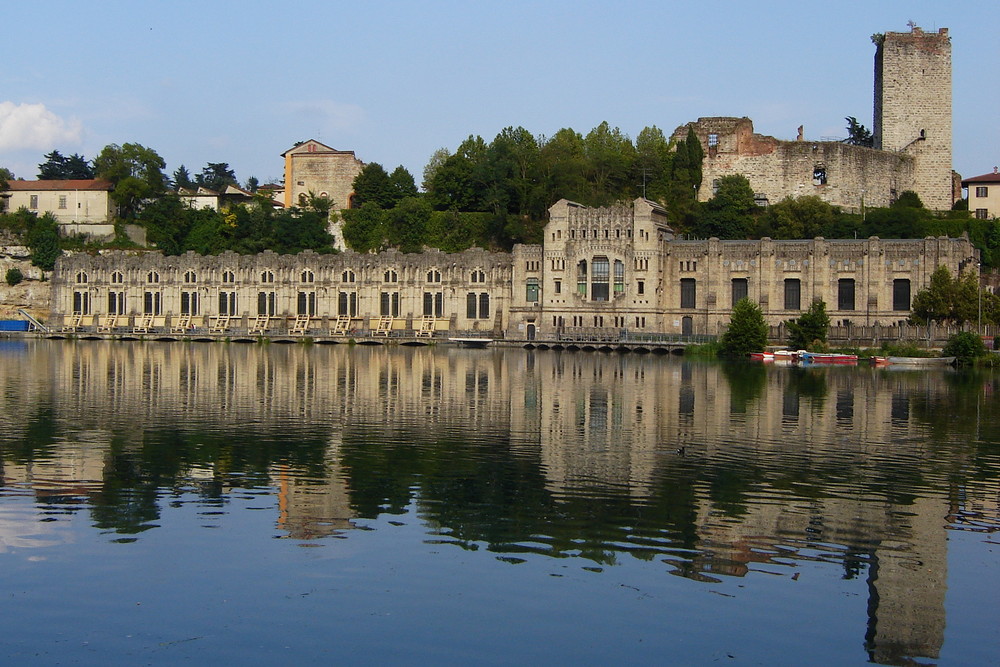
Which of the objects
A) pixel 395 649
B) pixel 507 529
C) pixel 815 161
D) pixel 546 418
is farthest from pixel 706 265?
pixel 395 649

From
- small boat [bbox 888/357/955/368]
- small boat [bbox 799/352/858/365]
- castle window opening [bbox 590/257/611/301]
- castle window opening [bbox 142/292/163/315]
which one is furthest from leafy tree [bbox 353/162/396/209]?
small boat [bbox 888/357/955/368]

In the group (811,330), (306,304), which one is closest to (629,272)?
(811,330)

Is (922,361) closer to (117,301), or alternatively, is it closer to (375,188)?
(375,188)

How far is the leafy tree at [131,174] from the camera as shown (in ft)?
406

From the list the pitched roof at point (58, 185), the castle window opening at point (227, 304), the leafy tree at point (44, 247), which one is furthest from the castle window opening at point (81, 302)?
the pitched roof at point (58, 185)

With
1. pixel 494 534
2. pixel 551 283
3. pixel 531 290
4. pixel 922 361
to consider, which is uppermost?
pixel 551 283

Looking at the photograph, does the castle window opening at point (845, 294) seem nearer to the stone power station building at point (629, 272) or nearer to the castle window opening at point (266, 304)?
the stone power station building at point (629, 272)

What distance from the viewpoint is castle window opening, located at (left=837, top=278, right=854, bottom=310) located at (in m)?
92.5

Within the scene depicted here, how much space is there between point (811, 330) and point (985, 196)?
3015cm

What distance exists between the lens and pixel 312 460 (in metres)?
29.3

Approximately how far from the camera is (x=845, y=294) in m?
92.8

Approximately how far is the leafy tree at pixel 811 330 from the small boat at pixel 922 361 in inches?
274

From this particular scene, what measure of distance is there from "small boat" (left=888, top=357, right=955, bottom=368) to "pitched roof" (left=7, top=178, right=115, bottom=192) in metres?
84.4

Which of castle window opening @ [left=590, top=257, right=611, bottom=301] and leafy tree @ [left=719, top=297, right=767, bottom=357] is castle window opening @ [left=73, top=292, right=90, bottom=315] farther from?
leafy tree @ [left=719, top=297, right=767, bottom=357]
